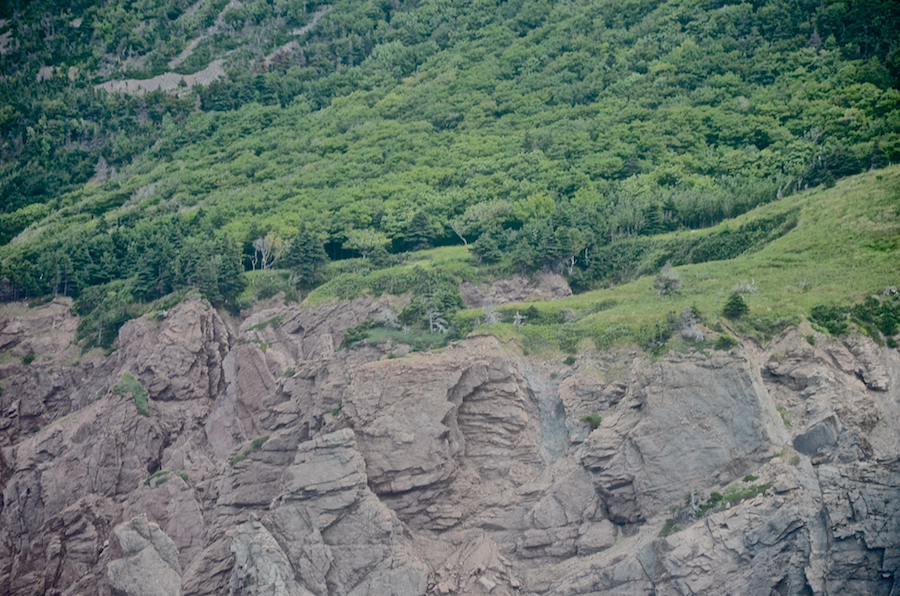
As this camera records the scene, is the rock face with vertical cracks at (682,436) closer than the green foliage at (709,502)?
No

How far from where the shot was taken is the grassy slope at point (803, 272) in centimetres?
5466

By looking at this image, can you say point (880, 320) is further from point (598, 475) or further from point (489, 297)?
point (489, 297)

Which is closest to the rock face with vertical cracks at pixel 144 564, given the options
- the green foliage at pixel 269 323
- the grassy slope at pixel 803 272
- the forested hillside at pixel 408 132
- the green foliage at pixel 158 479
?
the green foliage at pixel 158 479

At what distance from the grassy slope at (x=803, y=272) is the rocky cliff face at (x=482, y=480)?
9.81ft

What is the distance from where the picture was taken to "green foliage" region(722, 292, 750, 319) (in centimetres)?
5384

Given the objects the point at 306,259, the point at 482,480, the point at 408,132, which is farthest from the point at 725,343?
the point at 408,132

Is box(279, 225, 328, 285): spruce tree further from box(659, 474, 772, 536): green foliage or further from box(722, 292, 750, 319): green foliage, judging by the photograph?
box(659, 474, 772, 536): green foliage

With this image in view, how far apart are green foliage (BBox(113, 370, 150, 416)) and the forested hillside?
8.61 metres

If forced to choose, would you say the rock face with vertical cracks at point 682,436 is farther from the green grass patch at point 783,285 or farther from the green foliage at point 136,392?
the green foliage at point 136,392

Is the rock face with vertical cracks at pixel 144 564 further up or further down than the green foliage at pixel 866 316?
further down

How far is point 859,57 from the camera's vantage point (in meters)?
88.9

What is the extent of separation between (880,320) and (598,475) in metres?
16.1

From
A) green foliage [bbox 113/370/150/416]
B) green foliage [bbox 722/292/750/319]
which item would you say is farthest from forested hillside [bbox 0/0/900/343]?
green foliage [bbox 722/292/750/319]

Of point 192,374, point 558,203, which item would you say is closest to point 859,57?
point 558,203
